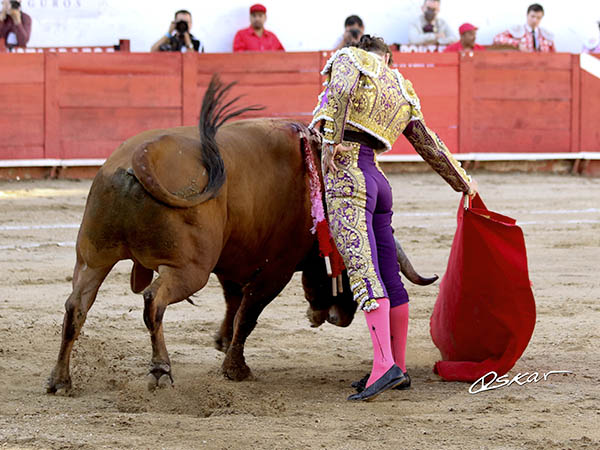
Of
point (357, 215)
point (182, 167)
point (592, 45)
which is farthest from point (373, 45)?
point (592, 45)

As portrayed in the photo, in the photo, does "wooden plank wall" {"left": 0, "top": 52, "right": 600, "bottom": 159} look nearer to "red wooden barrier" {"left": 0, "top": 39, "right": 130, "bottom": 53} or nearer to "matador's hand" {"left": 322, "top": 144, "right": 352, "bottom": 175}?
"red wooden barrier" {"left": 0, "top": 39, "right": 130, "bottom": 53}

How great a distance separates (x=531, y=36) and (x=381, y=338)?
25.1 ft

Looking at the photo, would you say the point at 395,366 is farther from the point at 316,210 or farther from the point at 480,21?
the point at 480,21

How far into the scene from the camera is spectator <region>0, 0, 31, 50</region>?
8859mm

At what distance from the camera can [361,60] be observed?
10.6 feet

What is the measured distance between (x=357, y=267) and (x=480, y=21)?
7967mm

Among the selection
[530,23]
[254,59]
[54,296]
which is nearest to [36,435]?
[54,296]

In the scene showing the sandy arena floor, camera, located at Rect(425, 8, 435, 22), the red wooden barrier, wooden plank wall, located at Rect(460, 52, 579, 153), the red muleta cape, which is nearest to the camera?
the sandy arena floor

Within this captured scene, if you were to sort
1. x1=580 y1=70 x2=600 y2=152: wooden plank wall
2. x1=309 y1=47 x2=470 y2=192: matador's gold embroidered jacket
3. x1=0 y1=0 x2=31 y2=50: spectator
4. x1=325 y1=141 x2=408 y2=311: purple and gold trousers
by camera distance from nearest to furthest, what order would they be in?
x1=309 y1=47 x2=470 y2=192: matador's gold embroidered jacket < x1=325 y1=141 x2=408 y2=311: purple and gold trousers < x1=0 y1=0 x2=31 y2=50: spectator < x1=580 y1=70 x2=600 y2=152: wooden plank wall

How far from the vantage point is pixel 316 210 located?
3623mm

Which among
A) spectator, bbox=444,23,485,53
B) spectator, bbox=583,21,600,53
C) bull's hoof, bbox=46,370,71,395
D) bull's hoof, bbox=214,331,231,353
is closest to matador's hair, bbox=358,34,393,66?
bull's hoof, bbox=214,331,231,353

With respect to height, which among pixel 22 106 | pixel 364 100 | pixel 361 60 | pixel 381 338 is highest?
pixel 22 106

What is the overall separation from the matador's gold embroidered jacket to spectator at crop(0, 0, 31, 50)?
20.4ft

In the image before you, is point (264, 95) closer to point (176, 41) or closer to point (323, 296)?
point (176, 41)
